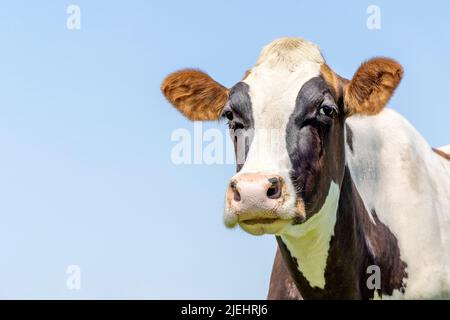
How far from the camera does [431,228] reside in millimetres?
9836

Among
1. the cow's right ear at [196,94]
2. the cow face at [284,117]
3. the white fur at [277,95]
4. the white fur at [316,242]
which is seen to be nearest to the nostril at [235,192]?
the cow face at [284,117]

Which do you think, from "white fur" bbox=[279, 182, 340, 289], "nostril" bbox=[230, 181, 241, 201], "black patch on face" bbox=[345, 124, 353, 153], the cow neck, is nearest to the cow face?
"nostril" bbox=[230, 181, 241, 201]

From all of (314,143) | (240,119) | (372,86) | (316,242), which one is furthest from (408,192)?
(240,119)

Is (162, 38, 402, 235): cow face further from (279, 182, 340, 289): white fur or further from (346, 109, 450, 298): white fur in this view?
(346, 109, 450, 298): white fur

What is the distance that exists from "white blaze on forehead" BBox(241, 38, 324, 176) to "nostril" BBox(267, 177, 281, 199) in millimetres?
157

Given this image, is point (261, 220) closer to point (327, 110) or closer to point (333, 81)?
point (327, 110)

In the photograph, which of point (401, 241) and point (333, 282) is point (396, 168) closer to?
point (401, 241)

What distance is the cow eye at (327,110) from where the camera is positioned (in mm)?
8594

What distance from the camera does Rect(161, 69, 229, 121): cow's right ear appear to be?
31.1ft

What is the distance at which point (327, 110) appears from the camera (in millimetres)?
8641

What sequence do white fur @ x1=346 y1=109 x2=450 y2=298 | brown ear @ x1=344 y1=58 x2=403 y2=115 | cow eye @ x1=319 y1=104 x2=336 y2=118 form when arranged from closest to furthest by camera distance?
1. cow eye @ x1=319 y1=104 x2=336 y2=118
2. brown ear @ x1=344 y1=58 x2=403 y2=115
3. white fur @ x1=346 y1=109 x2=450 y2=298

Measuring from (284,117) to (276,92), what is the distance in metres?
0.29
